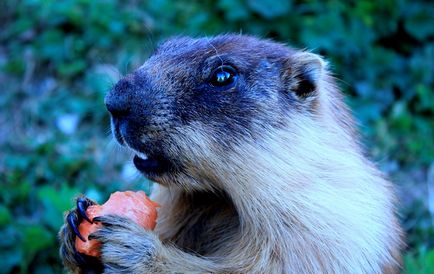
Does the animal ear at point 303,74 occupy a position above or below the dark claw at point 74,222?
above

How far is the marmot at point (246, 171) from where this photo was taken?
3.84 meters

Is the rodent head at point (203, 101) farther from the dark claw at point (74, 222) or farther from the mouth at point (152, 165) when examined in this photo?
the dark claw at point (74, 222)

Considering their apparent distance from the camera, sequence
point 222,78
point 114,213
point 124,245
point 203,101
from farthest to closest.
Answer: point 222,78 → point 203,101 → point 114,213 → point 124,245

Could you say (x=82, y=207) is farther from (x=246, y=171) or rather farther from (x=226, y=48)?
(x=226, y=48)

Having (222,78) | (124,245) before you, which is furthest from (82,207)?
(222,78)

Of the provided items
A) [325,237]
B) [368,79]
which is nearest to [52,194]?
[325,237]

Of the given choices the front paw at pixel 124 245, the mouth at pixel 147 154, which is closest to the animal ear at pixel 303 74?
the mouth at pixel 147 154

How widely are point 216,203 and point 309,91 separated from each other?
2.80 feet

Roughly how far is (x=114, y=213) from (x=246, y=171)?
2.41 feet

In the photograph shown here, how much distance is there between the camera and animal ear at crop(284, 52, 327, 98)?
4266mm

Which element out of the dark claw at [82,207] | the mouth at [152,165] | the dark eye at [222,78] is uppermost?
the dark eye at [222,78]

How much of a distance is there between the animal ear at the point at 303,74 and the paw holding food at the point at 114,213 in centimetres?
106

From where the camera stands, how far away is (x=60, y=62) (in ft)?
26.8

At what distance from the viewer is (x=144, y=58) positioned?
8.06m
